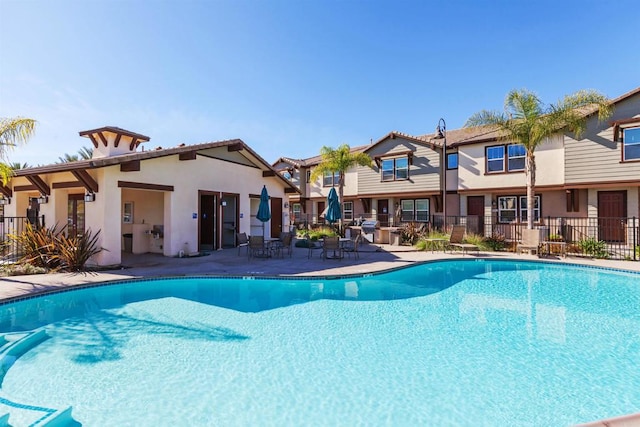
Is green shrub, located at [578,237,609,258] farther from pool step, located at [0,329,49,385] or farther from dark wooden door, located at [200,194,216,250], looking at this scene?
pool step, located at [0,329,49,385]

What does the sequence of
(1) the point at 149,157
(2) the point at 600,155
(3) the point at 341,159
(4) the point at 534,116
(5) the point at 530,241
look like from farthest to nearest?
(3) the point at 341,159 → (2) the point at 600,155 → (4) the point at 534,116 → (5) the point at 530,241 → (1) the point at 149,157

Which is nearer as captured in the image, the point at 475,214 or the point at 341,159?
the point at 475,214

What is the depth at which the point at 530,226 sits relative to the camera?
53.0 feet

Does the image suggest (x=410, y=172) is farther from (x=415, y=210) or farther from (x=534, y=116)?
(x=534, y=116)

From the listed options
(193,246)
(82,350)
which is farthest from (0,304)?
(193,246)

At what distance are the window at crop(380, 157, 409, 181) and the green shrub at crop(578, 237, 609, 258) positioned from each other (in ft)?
37.4

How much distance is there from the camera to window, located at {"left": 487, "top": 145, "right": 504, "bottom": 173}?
66.3ft

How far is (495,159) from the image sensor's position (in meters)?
20.4

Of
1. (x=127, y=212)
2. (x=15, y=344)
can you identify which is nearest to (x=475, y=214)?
(x=127, y=212)

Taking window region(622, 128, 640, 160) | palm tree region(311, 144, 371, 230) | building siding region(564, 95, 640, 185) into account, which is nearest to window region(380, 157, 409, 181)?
palm tree region(311, 144, 371, 230)

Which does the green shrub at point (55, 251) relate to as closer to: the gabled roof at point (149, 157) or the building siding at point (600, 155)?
the gabled roof at point (149, 157)

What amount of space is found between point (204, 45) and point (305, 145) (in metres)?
17.7

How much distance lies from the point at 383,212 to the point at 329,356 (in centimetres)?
2127

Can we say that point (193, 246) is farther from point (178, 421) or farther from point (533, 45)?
point (533, 45)
